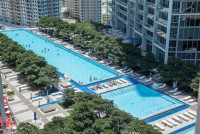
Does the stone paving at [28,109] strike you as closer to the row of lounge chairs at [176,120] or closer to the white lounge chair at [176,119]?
the row of lounge chairs at [176,120]

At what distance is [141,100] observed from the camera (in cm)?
2842

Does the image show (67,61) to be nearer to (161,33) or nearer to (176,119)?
(161,33)

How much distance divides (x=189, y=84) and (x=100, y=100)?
36.5 ft

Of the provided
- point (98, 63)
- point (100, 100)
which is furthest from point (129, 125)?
point (98, 63)

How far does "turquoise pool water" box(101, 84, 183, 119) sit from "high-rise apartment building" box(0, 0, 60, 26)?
123ft

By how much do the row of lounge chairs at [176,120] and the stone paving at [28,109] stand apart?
27.5 feet

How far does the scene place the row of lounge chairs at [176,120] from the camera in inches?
910

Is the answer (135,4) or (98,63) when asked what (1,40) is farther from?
(135,4)

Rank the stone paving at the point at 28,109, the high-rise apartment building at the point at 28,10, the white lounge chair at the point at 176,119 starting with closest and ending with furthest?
the white lounge chair at the point at 176,119
the stone paving at the point at 28,109
the high-rise apartment building at the point at 28,10

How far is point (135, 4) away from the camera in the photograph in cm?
4397

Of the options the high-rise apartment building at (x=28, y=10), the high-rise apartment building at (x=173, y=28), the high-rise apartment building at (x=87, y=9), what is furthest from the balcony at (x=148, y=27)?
the high-rise apartment building at (x=87, y=9)

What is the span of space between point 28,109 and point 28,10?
41.6 m

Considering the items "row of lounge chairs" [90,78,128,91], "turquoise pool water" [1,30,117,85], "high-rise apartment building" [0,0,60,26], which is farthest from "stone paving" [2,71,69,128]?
"high-rise apartment building" [0,0,60,26]

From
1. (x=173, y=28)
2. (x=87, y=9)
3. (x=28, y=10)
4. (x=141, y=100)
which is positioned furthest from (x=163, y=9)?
(x=28, y=10)
